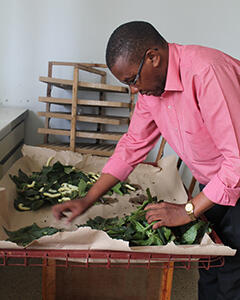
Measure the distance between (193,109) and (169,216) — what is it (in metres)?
0.33

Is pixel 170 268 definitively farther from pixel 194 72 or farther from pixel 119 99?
pixel 119 99

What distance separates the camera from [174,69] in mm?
886

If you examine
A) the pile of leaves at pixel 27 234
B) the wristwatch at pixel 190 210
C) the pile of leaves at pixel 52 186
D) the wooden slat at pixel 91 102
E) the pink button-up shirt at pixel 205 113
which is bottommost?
the pile of leaves at pixel 52 186

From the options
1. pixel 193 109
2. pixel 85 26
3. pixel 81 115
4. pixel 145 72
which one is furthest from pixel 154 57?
pixel 85 26

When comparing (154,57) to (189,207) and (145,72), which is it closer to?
(145,72)

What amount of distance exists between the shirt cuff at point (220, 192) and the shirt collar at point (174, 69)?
0.93 ft

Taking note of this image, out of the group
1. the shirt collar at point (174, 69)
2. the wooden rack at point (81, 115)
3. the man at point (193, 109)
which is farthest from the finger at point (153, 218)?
the wooden rack at point (81, 115)

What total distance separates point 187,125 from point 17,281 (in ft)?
4.29

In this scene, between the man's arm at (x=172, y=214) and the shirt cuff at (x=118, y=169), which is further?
the shirt cuff at (x=118, y=169)

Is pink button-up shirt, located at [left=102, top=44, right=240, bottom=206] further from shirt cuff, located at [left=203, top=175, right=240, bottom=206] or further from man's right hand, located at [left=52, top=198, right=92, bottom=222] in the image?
man's right hand, located at [left=52, top=198, right=92, bottom=222]

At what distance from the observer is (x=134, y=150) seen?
124 centimetres

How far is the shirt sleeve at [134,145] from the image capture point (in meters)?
1.20

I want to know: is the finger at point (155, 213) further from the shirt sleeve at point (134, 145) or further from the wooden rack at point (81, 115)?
the wooden rack at point (81, 115)

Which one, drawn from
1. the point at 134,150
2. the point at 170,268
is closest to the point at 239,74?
the point at 134,150
